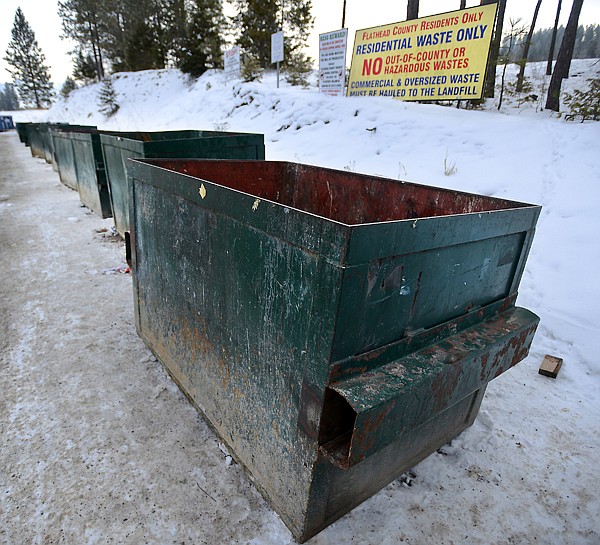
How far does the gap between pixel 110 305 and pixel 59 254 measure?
1.95 meters

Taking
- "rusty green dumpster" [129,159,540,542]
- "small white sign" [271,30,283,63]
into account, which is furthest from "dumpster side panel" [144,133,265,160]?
"small white sign" [271,30,283,63]

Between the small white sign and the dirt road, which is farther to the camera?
the small white sign

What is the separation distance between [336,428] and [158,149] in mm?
3557

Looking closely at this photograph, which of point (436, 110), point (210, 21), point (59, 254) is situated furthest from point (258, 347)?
point (210, 21)

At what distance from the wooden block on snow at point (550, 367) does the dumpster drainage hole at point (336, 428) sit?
2.16 m

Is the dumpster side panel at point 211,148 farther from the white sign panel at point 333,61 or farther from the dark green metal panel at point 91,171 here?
the white sign panel at point 333,61

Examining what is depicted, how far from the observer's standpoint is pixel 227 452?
212 cm

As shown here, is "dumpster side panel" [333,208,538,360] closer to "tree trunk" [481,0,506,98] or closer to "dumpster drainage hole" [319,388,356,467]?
"dumpster drainage hole" [319,388,356,467]

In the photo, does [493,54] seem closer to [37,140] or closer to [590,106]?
[590,106]

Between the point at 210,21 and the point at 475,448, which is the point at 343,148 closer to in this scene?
the point at 475,448

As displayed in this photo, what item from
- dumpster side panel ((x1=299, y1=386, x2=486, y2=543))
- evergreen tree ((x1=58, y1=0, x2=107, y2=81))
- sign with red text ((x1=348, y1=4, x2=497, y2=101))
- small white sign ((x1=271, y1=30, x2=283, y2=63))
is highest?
evergreen tree ((x1=58, y1=0, x2=107, y2=81))

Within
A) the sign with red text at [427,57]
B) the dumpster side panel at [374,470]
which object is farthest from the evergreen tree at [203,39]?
the dumpster side panel at [374,470]

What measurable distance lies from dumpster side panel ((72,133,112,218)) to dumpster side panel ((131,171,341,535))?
4.48 meters

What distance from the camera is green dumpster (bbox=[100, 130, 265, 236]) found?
410cm
